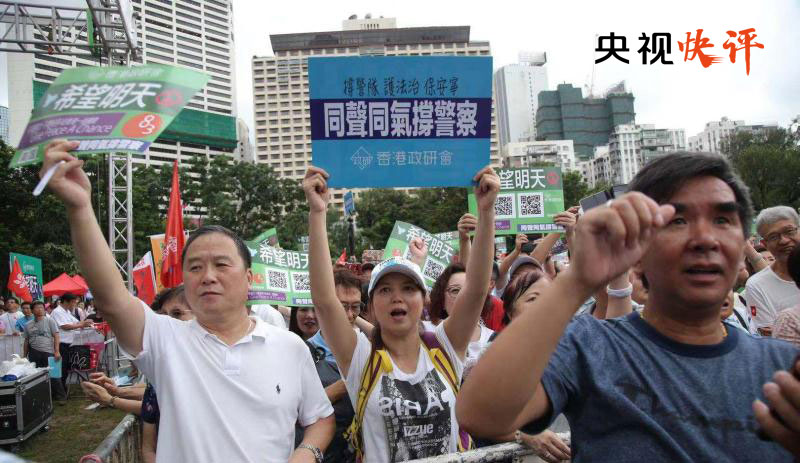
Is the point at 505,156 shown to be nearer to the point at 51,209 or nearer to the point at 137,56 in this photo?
the point at 51,209

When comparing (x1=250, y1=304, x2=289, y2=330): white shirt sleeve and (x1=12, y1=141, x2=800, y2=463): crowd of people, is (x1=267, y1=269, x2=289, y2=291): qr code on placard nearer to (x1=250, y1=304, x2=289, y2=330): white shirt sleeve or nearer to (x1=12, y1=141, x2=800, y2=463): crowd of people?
(x1=250, y1=304, x2=289, y2=330): white shirt sleeve

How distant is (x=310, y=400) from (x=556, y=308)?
151 centimetres

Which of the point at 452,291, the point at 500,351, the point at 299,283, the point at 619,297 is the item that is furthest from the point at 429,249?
the point at 500,351

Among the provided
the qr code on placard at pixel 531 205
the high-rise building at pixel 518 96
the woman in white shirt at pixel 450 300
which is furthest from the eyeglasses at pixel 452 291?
the high-rise building at pixel 518 96

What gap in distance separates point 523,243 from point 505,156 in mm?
125361

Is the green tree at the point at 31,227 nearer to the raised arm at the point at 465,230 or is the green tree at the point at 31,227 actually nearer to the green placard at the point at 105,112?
the raised arm at the point at 465,230

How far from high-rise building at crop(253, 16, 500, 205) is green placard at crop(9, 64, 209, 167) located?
100130mm

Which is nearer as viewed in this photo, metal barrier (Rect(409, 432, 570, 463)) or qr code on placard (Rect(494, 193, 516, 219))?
metal barrier (Rect(409, 432, 570, 463))

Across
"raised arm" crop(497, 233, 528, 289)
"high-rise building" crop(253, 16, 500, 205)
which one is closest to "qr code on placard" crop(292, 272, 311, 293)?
"raised arm" crop(497, 233, 528, 289)

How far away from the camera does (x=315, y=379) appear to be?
2375mm

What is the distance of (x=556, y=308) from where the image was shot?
115cm

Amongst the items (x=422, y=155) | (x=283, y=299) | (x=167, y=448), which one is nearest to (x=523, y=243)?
(x=283, y=299)

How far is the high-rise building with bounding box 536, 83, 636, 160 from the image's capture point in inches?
5576

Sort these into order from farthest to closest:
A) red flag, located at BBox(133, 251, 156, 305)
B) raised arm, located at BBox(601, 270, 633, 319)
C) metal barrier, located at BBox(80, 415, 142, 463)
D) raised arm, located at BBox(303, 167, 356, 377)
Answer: red flag, located at BBox(133, 251, 156, 305) < metal barrier, located at BBox(80, 415, 142, 463) < raised arm, located at BBox(303, 167, 356, 377) < raised arm, located at BBox(601, 270, 633, 319)
